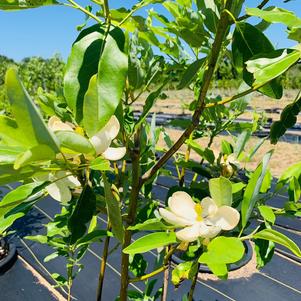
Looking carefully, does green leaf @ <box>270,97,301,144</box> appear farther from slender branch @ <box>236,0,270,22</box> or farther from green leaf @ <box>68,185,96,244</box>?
green leaf @ <box>68,185,96,244</box>

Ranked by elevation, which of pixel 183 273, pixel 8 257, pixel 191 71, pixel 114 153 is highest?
pixel 191 71

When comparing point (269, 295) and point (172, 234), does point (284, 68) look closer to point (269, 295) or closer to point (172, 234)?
point (172, 234)

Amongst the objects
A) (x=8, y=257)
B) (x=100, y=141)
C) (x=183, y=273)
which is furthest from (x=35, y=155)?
(x=8, y=257)

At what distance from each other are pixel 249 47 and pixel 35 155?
0.33m

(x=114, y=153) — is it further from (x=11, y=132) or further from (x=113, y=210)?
(x=11, y=132)

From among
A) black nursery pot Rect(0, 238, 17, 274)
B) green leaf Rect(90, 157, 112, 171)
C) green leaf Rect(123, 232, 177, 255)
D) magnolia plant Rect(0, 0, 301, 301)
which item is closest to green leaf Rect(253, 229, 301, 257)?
magnolia plant Rect(0, 0, 301, 301)

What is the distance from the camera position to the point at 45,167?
401mm

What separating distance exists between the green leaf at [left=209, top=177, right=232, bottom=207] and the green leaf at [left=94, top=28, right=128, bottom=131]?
0.19 metres

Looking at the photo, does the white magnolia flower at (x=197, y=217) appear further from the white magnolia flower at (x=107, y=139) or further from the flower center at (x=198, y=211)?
the white magnolia flower at (x=107, y=139)

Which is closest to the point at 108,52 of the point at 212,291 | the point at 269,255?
the point at 269,255

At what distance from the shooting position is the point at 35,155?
314 millimetres

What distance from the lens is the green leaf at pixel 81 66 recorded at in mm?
447

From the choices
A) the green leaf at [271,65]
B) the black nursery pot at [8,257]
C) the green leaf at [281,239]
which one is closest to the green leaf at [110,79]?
the green leaf at [271,65]

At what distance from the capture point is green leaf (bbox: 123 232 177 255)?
47cm
